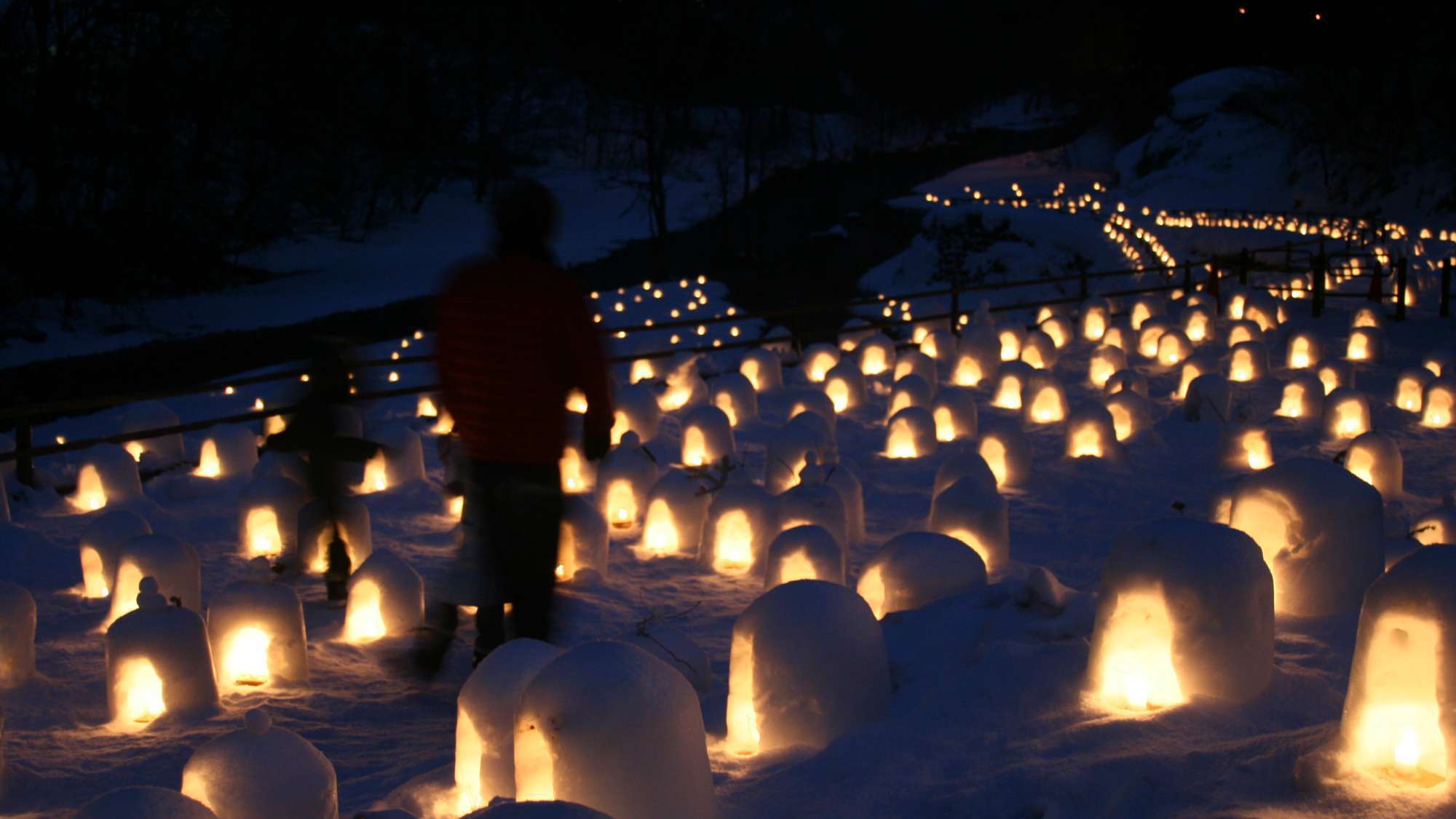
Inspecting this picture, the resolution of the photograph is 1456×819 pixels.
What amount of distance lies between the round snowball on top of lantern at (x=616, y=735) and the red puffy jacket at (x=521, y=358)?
1592 millimetres

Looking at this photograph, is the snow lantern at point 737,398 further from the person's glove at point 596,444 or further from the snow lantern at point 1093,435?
the person's glove at point 596,444

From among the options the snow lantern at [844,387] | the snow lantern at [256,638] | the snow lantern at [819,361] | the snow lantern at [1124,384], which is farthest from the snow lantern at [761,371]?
the snow lantern at [256,638]

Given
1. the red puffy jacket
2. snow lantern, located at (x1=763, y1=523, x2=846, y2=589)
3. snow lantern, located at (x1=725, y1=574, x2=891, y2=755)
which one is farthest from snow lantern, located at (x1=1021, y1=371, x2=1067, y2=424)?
snow lantern, located at (x1=725, y1=574, x2=891, y2=755)

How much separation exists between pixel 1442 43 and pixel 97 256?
30.9 metres

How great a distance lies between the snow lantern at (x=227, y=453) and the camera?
1035 cm

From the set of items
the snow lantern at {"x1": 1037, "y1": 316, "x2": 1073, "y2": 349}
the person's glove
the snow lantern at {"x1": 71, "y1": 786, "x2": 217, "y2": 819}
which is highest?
the snow lantern at {"x1": 1037, "y1": 316, "x2": 1073, "y2": 349}

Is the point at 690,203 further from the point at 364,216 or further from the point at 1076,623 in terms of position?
the point at 1076,623

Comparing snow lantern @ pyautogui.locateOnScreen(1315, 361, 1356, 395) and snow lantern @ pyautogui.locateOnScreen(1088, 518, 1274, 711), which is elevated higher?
snow lantern @ pyautogui.locateOnScreen(1315, 361, 1356, 395)

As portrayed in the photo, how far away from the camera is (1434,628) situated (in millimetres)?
3529

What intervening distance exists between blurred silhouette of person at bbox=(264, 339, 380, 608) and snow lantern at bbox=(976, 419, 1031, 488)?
4852 mm

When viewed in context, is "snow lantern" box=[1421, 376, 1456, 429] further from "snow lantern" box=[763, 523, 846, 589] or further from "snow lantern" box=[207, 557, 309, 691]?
"snow lantern" box=[207, 557, 309, 691]

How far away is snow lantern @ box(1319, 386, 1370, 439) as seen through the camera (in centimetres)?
1078

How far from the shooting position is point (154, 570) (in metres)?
6.70

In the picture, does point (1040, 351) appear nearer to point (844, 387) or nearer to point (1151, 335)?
point (1151, 335)
